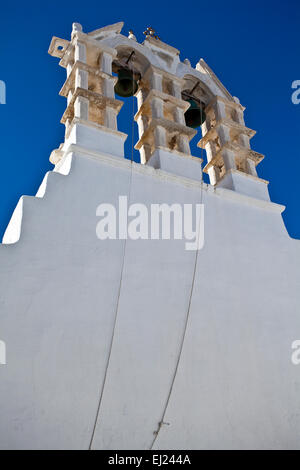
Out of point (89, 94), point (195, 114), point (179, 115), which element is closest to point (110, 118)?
point (89, 94)

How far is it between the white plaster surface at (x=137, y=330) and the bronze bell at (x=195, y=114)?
2509 millimetres

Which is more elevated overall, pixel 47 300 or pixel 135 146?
pixel 135 146

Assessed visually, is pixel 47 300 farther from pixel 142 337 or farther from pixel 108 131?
pixel 108 131

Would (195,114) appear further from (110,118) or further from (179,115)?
(110,118)

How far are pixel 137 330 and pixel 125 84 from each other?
4542 millimetres

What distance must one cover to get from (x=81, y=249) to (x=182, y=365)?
1.54 metres

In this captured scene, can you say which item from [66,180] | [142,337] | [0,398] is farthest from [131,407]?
[66,180]

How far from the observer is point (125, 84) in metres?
→ 6.86

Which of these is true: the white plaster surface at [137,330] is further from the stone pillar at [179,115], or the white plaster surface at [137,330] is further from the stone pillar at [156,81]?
the stone pillar at [156,81]

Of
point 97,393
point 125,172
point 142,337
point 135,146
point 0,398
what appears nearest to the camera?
point 0,398

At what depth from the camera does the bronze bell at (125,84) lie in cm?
676

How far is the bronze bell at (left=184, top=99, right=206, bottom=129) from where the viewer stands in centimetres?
733

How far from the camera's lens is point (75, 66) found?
18.7 feet

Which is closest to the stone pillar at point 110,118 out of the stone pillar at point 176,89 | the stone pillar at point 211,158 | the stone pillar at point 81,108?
the stone pillar at point 81,108
